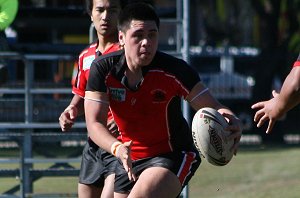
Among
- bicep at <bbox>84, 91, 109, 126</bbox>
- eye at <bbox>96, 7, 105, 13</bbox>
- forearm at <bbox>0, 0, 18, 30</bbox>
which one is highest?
eye at <bbox>96, 7, 105, 13</bbox>

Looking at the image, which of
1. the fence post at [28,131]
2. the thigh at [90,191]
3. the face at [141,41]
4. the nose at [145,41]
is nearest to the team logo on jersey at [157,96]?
the face at [141,41]

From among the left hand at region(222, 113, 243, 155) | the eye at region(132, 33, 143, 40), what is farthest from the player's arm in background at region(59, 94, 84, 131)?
the left hand at region(222, 113, 243, 155)

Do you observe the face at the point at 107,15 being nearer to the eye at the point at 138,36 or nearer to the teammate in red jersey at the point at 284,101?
the eye at the point at 138,36

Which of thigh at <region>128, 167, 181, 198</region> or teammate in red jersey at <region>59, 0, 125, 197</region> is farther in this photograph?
teammate in red jersey at <region>59, 0, 125, 197</region>

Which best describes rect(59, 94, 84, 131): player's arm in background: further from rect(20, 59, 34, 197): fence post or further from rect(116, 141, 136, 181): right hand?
rect(20, 59, 34, 197): fence post

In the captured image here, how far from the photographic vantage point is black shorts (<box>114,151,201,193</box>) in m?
6.62

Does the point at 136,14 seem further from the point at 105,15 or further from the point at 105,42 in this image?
the point at 105,42

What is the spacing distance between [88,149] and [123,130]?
1.00 metres

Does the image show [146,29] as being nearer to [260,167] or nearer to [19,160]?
[19,160]

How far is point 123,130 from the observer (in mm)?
6848

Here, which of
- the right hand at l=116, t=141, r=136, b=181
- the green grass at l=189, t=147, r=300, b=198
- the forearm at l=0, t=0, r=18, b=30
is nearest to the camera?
the right hand at l=116, t=141, r=136, b=181

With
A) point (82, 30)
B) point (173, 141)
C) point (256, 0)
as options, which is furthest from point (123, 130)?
point (256, 0)

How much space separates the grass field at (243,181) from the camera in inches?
485

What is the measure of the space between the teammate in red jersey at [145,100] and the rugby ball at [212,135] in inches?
7.8
